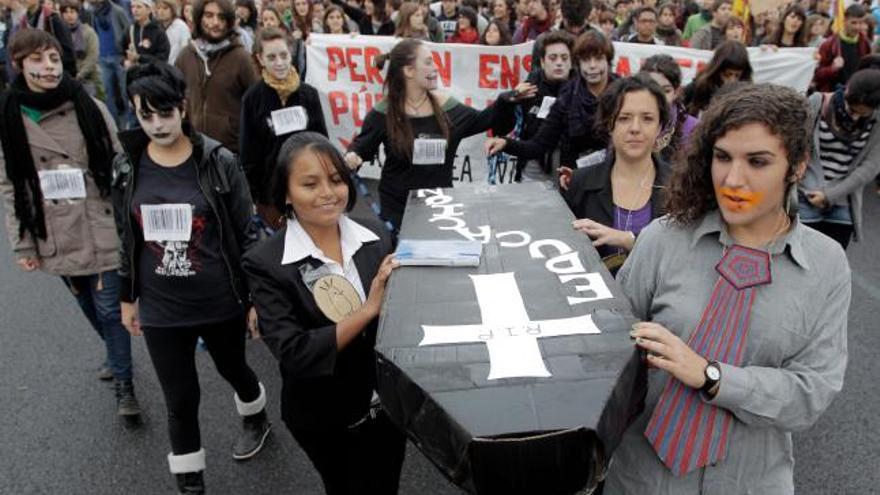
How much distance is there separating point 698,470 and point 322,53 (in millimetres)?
5848

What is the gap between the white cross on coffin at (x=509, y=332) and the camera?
4.26ft

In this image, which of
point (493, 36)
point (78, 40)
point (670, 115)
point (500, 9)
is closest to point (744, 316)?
point (670, 115)

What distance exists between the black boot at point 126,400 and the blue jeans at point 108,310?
0.12 feet

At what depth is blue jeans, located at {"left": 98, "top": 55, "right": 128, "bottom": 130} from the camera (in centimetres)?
928

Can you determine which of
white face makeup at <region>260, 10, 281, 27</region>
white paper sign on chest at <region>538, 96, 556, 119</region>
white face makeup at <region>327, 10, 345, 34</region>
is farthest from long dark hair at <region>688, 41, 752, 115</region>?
white face makeup at <region>260, 10, 281, 27</region>

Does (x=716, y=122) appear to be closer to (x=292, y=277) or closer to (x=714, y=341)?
(x=714, y=341)

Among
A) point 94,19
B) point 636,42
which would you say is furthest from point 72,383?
point 94,19

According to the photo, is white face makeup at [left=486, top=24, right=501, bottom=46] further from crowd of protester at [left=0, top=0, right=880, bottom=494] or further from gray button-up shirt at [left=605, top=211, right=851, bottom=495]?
gray button-up shirt at [left=605, top=211, right=851, bottom=495]

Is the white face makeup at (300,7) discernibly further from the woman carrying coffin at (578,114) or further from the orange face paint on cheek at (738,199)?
the orange face paint on cheek at (738,199)

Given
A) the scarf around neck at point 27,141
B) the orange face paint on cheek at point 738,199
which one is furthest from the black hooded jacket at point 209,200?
the orange face paint on cheek at point 738,199

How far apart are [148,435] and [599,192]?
2439 mm

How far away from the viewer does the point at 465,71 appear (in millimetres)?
6227

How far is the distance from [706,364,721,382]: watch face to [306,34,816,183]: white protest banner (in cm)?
419

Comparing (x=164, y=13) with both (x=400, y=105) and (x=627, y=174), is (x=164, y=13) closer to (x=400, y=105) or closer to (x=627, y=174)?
(x=400, y=105)
